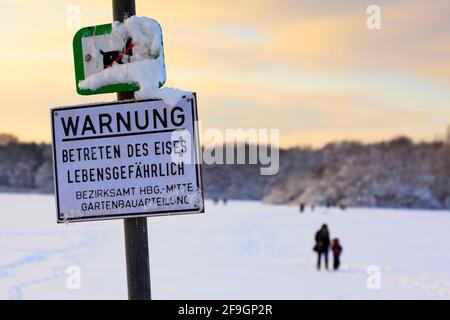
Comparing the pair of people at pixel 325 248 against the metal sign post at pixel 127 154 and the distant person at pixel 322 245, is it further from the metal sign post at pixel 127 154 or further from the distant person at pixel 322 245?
the metal sign post at pixel 127 154

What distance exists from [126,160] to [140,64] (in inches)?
19.1

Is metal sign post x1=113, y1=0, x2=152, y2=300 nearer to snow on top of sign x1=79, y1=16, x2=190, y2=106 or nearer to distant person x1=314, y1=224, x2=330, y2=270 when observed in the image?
snow on top of sign x1=79, y1=16, x2=190, y2=106

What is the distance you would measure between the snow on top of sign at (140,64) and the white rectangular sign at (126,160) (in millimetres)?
91

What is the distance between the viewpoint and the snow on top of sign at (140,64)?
3.61 meters

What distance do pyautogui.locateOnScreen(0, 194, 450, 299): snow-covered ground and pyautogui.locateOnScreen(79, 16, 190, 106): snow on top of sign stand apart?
1026 centimetres

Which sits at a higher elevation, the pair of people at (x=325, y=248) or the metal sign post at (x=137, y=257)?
the metal sign post at (x=137, y=257)

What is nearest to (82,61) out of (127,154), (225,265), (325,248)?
(127,154)

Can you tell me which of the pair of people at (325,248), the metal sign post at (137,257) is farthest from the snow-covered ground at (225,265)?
the metal sign post at (137,257)

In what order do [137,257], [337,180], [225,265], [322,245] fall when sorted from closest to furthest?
1. [137,257]
2. [225,265]
3. [322,245]
4. [337,180]

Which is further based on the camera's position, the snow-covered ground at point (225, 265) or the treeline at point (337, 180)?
the treeline at point (337, 180)

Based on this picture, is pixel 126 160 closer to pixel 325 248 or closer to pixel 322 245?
pixel 325 248

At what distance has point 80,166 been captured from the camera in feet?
12.1

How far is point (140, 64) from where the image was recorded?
3672 millimetres

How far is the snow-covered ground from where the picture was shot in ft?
48.8
